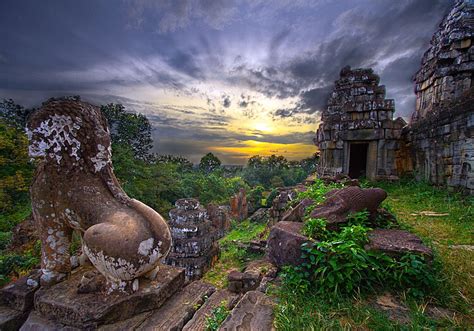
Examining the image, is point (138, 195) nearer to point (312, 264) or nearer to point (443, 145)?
point (312, 264)

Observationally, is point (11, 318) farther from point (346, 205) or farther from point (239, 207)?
point (239, 207)

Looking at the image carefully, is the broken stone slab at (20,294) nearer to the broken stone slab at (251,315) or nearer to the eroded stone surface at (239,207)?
the broken stone slab at (251,315)

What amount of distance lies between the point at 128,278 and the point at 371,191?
115 inches

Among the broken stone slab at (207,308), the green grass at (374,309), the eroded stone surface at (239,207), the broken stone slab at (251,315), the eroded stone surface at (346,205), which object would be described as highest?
the eroded stone surface at (346,205)

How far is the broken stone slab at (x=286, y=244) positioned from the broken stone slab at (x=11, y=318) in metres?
2.33

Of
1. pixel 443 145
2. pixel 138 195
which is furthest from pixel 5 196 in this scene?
pixel 443 145

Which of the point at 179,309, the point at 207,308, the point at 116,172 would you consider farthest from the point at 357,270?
the point at 116,172

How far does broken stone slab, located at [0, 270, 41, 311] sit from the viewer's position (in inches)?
73.2

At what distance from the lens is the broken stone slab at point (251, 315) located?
1.62m

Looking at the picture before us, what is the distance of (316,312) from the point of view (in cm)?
167

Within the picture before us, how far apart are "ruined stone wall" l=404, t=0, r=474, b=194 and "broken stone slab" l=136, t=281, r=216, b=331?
610 centimetres

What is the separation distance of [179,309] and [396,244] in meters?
2.16

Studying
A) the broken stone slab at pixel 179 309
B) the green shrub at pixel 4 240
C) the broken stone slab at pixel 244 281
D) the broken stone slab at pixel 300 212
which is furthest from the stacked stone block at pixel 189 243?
the green shrub at pixel 4 240

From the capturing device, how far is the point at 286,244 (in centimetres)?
224
